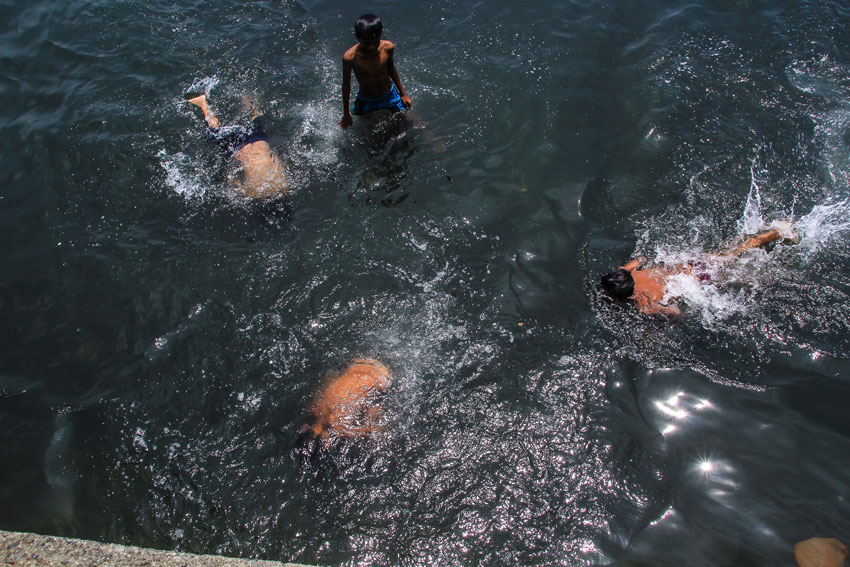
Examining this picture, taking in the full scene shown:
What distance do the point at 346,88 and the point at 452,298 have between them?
9.30 feet

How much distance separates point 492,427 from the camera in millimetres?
4203

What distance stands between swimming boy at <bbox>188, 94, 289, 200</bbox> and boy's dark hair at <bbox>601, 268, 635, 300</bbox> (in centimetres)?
360

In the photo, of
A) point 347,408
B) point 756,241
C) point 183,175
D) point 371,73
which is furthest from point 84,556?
point 756,241

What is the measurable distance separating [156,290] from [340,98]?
3519 mm

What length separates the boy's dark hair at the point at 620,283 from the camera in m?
4.66

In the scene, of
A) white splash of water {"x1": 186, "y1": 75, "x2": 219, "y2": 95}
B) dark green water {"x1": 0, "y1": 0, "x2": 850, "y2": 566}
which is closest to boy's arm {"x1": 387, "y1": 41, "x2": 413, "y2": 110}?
dark green water {"x1": 0, "y1": 0, "x2": 850, "y2": 566}

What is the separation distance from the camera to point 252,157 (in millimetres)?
6102

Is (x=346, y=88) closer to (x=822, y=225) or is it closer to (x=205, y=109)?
(x=205, y=109)

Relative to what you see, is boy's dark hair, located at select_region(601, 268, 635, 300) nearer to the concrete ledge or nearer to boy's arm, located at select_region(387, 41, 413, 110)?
boy's arm, located at select_region(387, 41, 413, 110)

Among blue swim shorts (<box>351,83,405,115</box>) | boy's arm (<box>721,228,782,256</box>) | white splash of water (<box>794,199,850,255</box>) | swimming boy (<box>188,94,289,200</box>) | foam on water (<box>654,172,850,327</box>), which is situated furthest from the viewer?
blue swim shorts (<box>351,83,405,115</box>)

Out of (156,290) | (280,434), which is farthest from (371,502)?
(156,290)

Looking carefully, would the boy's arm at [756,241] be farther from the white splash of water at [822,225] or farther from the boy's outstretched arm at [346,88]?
the boy's outstretched arm at [346,88]

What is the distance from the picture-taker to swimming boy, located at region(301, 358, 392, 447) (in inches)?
164

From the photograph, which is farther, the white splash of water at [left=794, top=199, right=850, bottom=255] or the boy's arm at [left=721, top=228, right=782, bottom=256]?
the white splash of water at [left=794, top=199, right=850, bottom=255]
